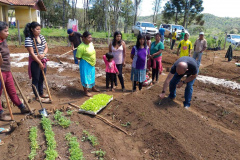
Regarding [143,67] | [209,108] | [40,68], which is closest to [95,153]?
[40,68]

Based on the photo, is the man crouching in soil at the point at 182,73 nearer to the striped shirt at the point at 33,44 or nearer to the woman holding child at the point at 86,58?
the woman holding child at the point at 86,58

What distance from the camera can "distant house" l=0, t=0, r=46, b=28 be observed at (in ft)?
60.3

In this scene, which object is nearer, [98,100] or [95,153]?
[95,153]

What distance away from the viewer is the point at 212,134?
9.70 ft

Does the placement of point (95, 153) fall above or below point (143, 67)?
below

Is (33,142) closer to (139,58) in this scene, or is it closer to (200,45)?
(139,58)

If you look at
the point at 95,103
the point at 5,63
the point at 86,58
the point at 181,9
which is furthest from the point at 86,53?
the point at 181,9

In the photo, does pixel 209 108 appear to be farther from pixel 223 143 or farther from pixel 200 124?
pixel 223 143

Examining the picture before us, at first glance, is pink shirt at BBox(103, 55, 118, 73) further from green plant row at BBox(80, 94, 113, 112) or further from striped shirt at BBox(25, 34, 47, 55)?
striped shirt at BBox(25, 34, 47, 55)

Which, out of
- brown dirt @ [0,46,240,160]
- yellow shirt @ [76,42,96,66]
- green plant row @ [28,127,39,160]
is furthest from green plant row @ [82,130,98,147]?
yellow shirt @ [76,42,96,66]

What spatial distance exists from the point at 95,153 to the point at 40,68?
233 centimetres

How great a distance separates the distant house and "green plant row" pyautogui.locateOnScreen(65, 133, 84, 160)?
1889 cm

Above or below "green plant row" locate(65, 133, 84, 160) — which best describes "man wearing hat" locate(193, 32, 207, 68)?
above

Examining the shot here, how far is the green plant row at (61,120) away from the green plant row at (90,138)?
35 cm
